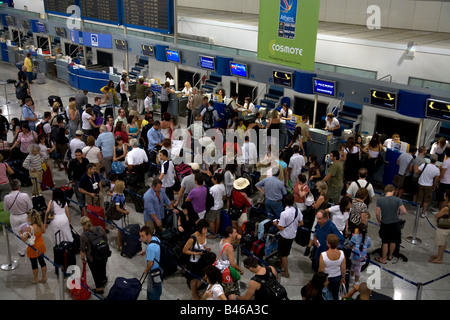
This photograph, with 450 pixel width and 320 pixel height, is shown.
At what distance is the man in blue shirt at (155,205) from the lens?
7.57m

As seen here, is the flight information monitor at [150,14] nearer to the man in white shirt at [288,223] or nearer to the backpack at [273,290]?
the man in white shirt at [288,223]

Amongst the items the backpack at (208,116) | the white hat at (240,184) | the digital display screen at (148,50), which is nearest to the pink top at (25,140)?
the backpack at (208,116)

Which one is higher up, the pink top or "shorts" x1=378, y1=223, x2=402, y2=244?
the pink top

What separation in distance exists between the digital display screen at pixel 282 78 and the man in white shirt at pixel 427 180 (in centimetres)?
472

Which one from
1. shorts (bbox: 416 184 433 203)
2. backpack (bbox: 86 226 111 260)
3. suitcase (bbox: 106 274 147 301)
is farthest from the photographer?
shorts (bbox: 416 184 433 203)

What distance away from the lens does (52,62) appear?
2158 cm

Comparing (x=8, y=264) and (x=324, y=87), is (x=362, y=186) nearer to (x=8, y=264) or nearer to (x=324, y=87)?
(x=324, y=87)

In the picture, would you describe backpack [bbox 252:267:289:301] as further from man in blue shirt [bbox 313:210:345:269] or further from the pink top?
the pink top

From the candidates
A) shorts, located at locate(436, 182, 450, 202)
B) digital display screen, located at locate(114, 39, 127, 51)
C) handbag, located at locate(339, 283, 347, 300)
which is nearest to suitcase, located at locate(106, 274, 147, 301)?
handbag, located at locate(339, 283, 347, 300)

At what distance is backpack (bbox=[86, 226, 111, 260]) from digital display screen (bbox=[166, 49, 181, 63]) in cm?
1023

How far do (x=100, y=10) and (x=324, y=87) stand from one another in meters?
9.88

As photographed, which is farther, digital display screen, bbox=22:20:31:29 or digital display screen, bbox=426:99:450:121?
digital display screen, bbox=22:20:31:29

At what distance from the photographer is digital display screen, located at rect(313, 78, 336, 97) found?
39.2 ft

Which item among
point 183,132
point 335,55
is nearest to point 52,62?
point 183,132
